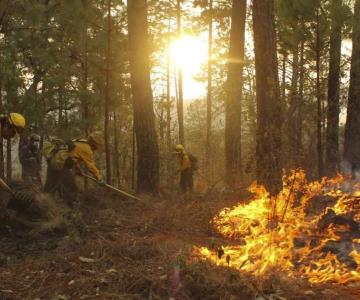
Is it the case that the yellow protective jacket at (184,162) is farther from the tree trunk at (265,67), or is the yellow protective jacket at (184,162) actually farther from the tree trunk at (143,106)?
the tree trunk at (265,67)

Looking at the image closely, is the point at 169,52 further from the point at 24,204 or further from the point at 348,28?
the point at 24,204

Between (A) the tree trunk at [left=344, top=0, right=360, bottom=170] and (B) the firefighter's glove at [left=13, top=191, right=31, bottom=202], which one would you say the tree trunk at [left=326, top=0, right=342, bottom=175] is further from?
(B) the firefighter's glove at [left=13, top=191, right=31, bottom=202]

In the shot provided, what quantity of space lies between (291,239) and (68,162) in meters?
4.95

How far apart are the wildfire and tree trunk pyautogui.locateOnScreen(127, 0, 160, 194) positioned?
3.06 meters

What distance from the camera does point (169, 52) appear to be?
90.1ft

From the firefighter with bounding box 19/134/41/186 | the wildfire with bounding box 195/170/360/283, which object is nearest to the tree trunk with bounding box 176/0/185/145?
the firefighter with bounding box 19/134/41/186

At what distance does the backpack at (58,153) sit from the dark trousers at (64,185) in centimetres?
21

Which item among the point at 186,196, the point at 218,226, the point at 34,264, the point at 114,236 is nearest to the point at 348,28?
the point at 186,196

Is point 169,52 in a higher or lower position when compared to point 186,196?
higher

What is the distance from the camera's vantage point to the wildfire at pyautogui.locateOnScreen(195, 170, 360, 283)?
5.54 metres

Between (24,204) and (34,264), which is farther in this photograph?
(24,204)

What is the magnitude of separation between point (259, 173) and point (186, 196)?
10.5 ft

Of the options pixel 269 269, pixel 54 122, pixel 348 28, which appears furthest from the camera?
pixel 54 122

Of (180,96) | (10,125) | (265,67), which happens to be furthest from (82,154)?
(180,96)
